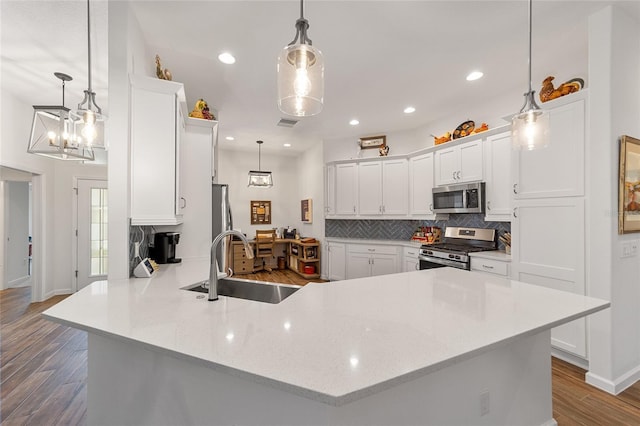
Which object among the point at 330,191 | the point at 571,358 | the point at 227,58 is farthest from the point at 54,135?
the point at 571,358

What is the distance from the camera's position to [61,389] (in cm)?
227

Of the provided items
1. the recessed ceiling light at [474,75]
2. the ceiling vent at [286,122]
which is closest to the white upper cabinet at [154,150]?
the ceiling vent at [286,122]

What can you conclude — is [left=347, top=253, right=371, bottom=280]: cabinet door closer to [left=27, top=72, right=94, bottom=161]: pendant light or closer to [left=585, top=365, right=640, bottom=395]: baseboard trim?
[left=585, top=365, right=640, bottom=395]: baseboard trim

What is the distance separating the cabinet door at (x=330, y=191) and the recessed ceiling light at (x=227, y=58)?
3037 mm

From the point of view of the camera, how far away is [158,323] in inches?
47.5

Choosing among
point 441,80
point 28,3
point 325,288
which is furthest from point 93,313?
point 441,80

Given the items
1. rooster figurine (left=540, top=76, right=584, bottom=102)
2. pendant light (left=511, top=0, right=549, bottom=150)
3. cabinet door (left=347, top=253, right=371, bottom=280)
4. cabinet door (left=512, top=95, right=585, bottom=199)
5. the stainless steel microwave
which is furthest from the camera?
cabinet door (left=347, top=253, right=371, bottom=280)

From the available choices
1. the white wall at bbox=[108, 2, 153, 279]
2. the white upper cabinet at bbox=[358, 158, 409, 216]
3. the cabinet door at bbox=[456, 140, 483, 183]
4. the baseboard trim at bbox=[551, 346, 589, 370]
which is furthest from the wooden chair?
the baseboard trim at bbox=[551, 346, 589, 370]

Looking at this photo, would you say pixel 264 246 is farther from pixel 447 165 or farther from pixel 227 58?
pixel 227 58

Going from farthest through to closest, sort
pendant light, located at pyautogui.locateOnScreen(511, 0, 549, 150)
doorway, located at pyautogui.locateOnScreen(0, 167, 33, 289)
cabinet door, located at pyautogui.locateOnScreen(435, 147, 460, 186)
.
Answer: doorway, located at pyautogui.locateOnScreen(0, 167, 33, 289) < cabinet door, located at pyautogui.locateOnScreen(435, 147, 460, 186) < pendant light, located at pyautogui.locateOnScreen(511, 0, 549, 150)

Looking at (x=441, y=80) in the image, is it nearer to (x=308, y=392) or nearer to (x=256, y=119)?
(x=256, y=119)

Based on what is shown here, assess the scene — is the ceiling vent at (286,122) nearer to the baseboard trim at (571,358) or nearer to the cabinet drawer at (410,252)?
the cabinet drawer at (410,252)

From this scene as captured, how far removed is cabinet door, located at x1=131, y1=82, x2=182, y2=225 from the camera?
2004mm

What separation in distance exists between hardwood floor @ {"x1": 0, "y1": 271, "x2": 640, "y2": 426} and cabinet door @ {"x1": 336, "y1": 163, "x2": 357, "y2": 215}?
3542mm
